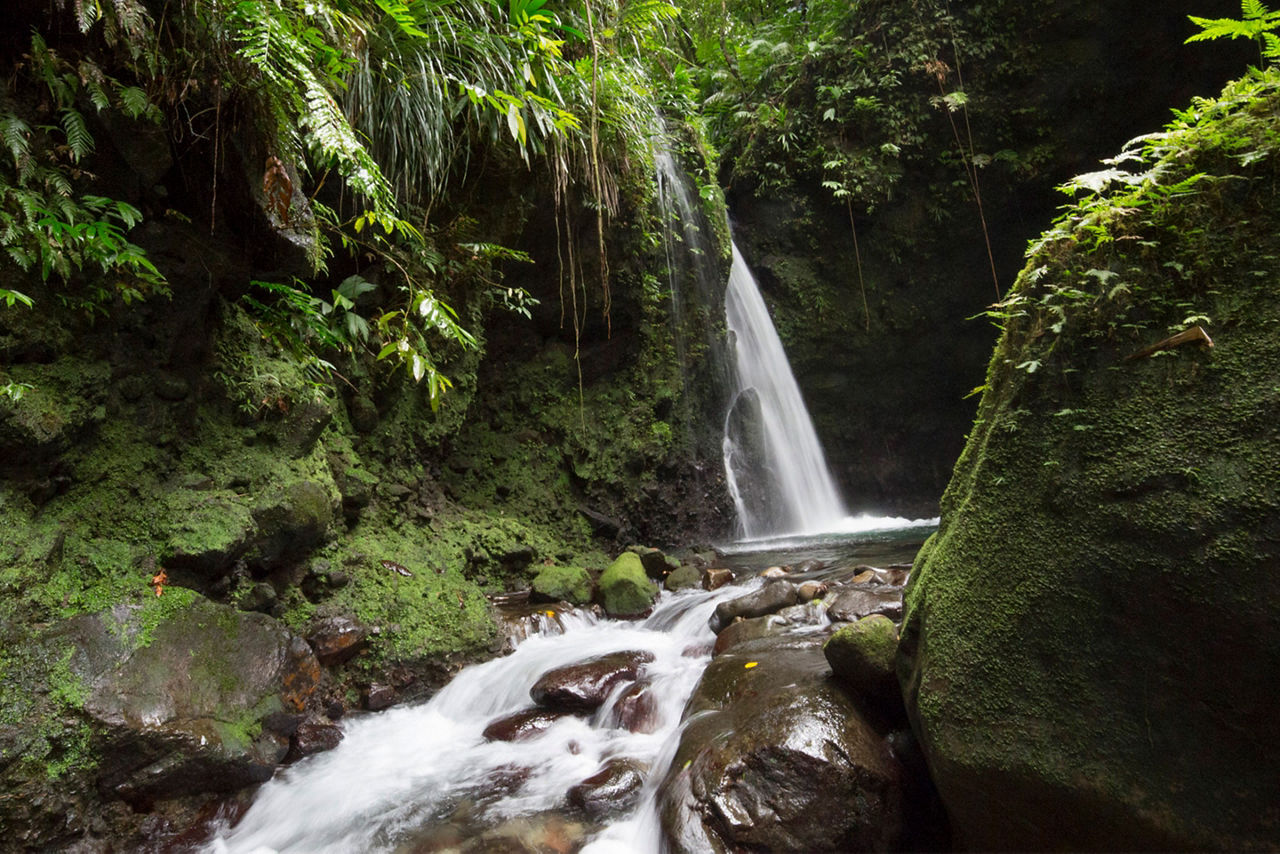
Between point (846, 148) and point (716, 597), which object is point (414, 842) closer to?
point (716, 597)

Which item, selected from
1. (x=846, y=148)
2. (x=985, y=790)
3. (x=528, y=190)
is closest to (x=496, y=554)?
(x=528, y=190)

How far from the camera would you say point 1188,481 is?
1.70 meters

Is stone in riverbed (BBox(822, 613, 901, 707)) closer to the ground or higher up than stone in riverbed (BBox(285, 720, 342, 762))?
higher up

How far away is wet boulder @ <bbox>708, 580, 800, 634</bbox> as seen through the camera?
4129 mm

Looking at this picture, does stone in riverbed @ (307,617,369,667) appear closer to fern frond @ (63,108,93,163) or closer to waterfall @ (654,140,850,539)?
fern frond @ (63,108,93,163)

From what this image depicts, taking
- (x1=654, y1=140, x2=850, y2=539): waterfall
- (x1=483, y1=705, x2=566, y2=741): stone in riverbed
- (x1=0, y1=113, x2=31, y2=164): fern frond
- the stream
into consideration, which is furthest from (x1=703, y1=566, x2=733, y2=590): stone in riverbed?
(x1=0, y1=113, x2=31, y2=164): fern frond

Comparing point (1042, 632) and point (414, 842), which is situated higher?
point (1042, 632)

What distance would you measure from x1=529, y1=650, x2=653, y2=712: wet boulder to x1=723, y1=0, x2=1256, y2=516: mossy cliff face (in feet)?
27.5

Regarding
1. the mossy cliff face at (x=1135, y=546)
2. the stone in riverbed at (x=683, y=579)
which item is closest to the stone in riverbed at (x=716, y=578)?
the stone in riverbed at (x=683, y=579)

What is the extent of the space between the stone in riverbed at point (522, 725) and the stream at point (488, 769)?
0.04 m

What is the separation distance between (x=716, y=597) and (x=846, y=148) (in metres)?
8.51

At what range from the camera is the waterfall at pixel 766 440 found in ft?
31.7

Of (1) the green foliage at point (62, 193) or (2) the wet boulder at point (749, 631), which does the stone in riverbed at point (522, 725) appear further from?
(1) the green foliage at point (62, 193)

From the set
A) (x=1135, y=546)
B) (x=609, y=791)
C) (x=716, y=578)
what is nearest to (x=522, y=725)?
(x=609, y=791)
